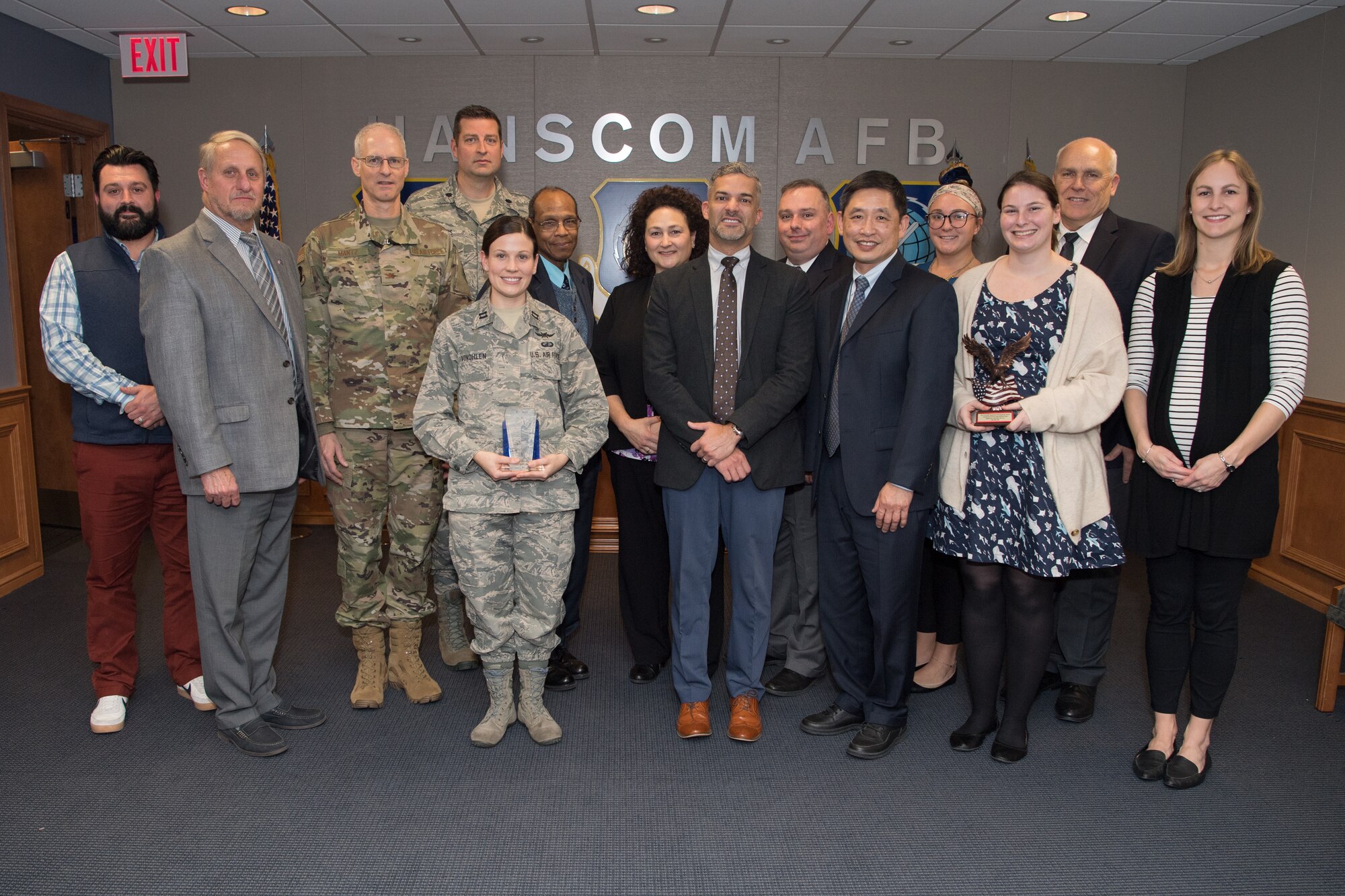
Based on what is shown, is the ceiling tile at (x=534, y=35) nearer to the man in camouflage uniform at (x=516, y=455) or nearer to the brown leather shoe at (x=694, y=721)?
the man in camouflage uniform at (x=516, y=455)

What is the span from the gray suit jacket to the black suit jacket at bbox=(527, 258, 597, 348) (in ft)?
2.92

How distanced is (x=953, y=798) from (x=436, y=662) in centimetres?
212

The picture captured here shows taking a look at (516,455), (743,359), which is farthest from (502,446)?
(743,359)

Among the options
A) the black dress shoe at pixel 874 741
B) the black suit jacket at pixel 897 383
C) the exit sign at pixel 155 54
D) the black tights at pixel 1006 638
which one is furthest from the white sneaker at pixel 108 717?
the exit sign at pixel 155 54

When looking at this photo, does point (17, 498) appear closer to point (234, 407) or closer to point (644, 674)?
point (234, 407)

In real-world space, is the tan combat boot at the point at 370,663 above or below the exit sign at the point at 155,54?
below

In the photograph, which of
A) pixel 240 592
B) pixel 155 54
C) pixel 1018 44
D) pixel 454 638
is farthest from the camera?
pixel 1018 44

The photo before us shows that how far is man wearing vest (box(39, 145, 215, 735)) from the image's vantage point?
2.99 metres

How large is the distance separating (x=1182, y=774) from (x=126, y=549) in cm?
360

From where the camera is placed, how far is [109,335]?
3.08 metres

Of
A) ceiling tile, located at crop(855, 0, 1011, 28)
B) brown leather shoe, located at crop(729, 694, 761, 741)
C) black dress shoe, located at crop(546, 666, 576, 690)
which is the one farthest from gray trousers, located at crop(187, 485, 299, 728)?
ceiling tile, located at crop(855, 0, 1011, 28)

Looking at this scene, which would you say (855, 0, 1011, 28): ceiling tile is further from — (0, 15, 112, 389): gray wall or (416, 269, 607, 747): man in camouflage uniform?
(0, 15, 112, 389): gray wall

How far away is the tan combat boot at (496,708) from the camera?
9.89 feet

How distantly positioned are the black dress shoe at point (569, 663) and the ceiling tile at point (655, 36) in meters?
3.49
